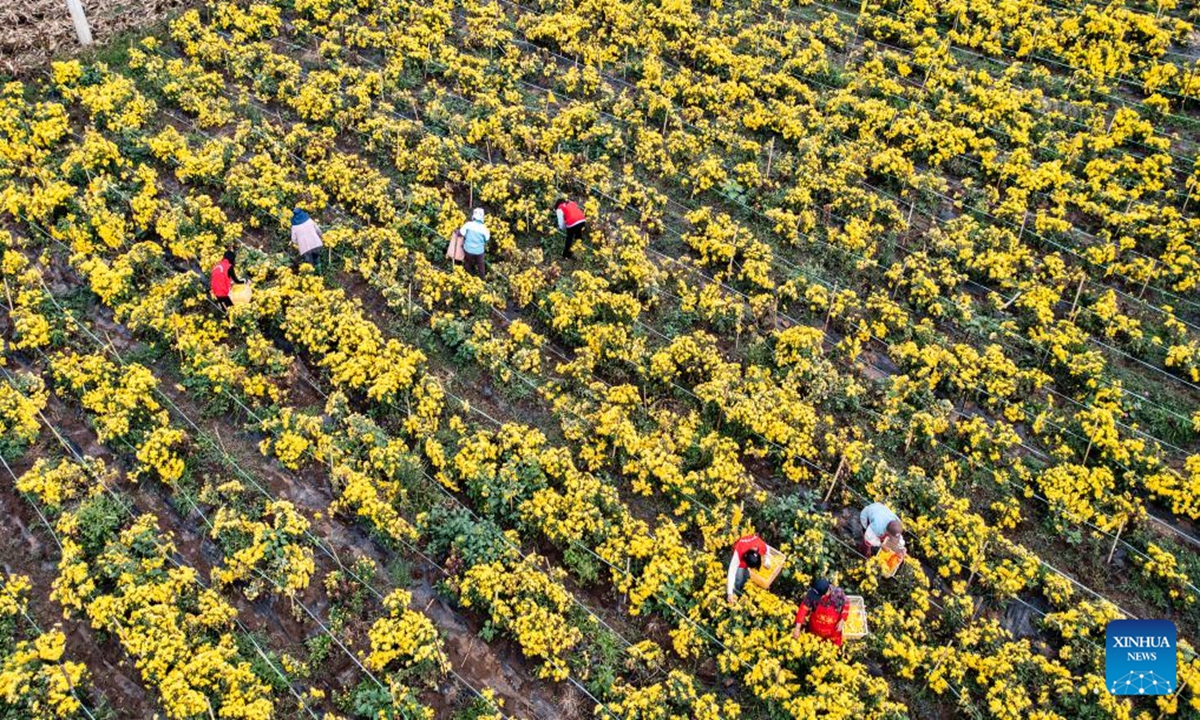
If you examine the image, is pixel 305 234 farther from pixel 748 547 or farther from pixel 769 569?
pixel 769 569

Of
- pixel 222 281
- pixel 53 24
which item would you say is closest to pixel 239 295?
pixel 222 281

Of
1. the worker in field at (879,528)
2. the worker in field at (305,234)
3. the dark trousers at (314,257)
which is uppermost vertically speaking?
the worker in field at (305,234)

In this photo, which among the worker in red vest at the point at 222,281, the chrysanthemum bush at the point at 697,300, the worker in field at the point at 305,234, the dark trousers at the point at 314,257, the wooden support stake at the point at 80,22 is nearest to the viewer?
the chrysanthemum bush at the point at 697,300

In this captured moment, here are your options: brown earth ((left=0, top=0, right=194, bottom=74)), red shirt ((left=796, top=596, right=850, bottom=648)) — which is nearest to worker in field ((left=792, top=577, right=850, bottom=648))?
red shirt ((left=796, top=596, right=850, bottom=648))

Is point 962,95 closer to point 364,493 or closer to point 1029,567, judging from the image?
point 1029,567

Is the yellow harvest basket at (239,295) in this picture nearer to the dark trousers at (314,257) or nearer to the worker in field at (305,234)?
the worker in field at (305,234)

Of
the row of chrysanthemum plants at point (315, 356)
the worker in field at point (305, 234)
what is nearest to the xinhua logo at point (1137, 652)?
the row of chrysanthemum plants at point (315, 356)

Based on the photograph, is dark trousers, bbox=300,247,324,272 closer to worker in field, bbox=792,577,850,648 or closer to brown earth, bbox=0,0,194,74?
brown earth, bbox=0,0,194,74

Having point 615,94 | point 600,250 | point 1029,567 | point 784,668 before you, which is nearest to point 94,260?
point 600,250
